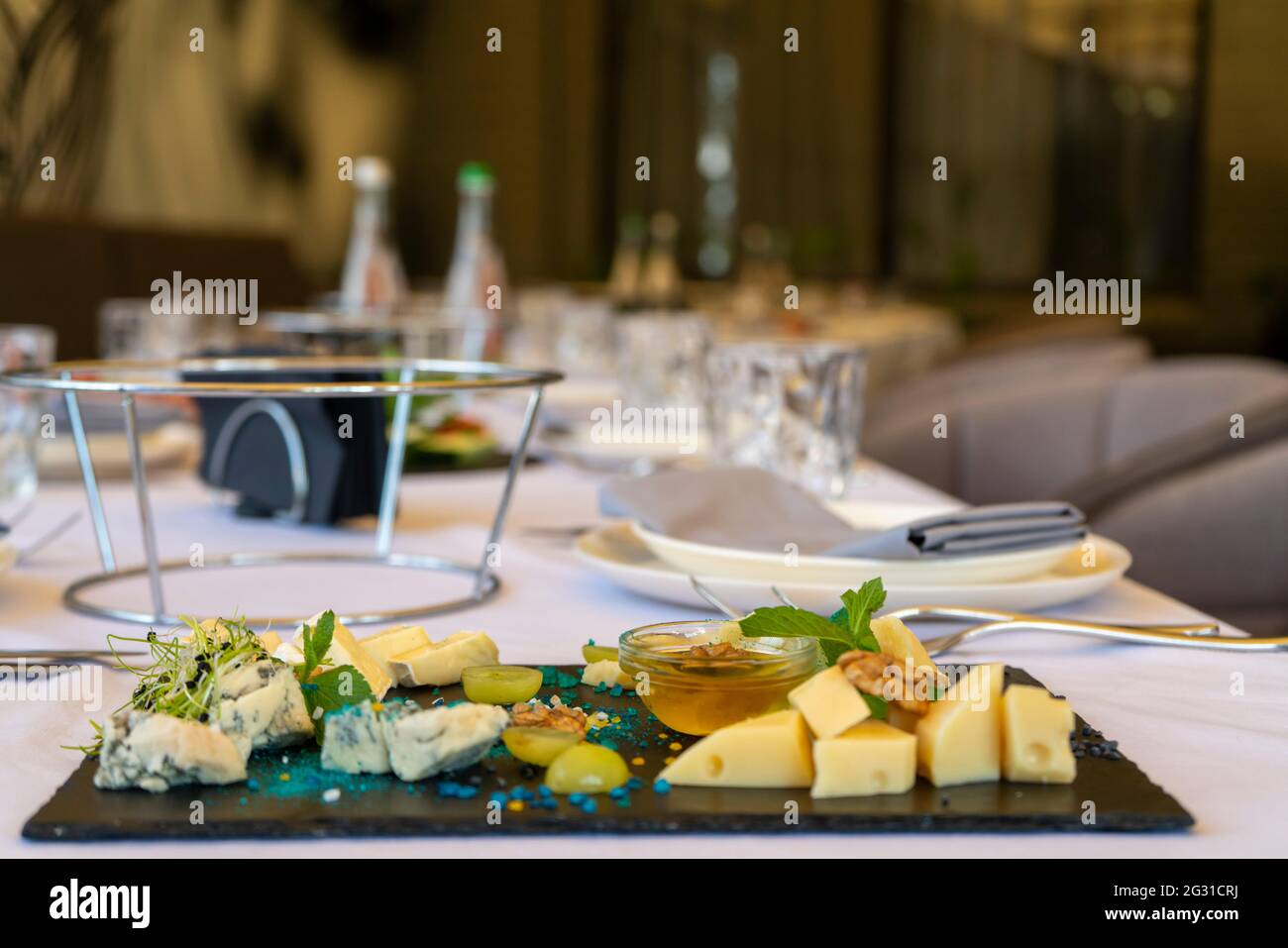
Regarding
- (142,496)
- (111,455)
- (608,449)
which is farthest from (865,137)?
(142,496)

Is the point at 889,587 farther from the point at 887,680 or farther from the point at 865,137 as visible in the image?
the point at 865,137

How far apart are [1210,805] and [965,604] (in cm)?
30

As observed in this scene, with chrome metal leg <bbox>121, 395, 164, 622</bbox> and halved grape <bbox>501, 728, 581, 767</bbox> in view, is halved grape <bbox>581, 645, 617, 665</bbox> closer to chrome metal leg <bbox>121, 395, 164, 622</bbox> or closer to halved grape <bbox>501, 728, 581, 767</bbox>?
halved grape <bbox>501, 728, 581, 767</bbox>

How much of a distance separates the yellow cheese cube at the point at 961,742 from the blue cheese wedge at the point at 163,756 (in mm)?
231

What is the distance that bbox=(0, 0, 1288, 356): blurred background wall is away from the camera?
747 cm

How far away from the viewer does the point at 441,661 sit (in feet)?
2.03

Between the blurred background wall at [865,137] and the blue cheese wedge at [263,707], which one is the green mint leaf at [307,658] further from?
the blurred background wall at [865,137]

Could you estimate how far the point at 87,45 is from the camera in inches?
153

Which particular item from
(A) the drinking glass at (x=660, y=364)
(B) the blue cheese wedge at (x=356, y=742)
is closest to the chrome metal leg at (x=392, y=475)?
(B) the blue cheese wedge at (x=356, y=742)

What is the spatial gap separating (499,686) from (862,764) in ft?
0.54

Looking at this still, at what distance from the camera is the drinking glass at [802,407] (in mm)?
1273
